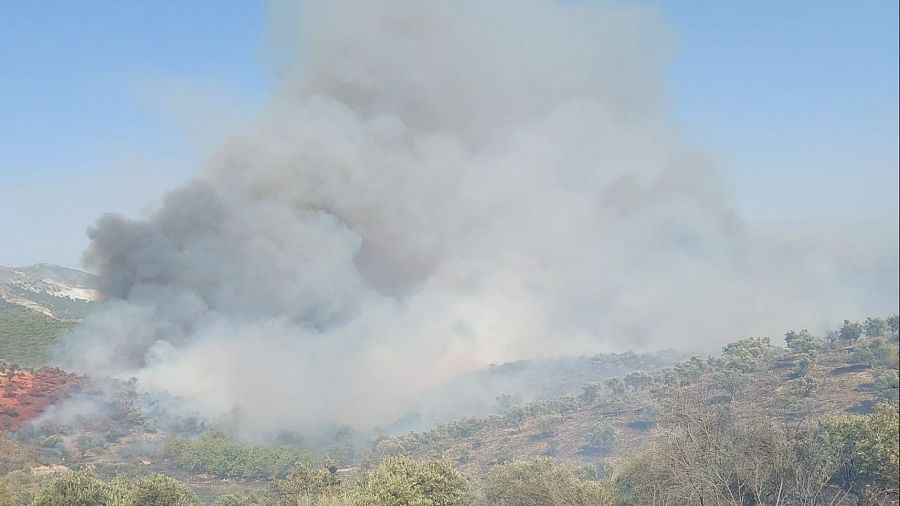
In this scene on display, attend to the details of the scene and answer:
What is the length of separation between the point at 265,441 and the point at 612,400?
30.5 metres

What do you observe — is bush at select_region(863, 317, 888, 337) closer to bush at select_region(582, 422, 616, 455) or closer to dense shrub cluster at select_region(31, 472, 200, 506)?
bush at select_region(582, 422, 616, 455)

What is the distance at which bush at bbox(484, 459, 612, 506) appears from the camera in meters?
21.0

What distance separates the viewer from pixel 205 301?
61.8 meters

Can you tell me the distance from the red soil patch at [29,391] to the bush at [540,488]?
116 feet

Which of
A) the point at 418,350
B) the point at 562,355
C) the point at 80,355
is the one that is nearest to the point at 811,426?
the point at 418,350

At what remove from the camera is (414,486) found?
20.9m

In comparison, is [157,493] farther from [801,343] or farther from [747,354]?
[801,343]

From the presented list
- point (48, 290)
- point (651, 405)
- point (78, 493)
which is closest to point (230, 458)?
point (78, 493)

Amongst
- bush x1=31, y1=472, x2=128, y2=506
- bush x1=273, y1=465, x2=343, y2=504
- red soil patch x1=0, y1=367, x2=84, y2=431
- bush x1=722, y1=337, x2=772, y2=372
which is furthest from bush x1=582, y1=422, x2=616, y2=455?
red soil patch x1=0, y1=367, x2=84, y2=431

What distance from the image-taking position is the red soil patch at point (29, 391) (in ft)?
143

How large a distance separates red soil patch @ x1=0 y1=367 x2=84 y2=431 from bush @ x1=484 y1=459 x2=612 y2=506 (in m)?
35.5

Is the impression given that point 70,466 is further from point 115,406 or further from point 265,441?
point 265,441

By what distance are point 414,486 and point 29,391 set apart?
39655mm

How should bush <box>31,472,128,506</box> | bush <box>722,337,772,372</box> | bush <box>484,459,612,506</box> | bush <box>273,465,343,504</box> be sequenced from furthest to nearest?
bush <box>722,337,772,372</box> → bush <box>273,465,343,504</box> → bush <box>484,459,612,506</box> → bush <box>31,472,128,506</box>
